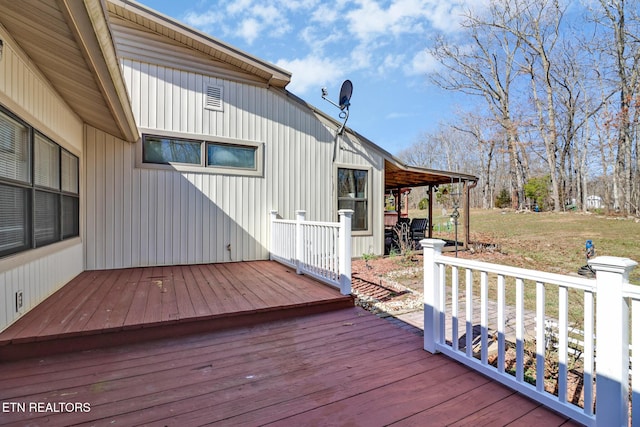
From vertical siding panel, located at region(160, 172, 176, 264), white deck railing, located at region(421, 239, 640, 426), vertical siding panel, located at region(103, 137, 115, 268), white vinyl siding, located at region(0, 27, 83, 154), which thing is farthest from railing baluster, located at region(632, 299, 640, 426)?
vertical siding panel, located at region(103, 137, 115, 268)

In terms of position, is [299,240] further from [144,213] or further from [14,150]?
[14,150]

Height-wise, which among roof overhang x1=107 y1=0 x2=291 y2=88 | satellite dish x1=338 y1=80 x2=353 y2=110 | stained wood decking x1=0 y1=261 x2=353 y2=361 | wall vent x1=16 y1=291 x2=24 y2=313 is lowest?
stained wood decking x1=0 y1=261 x2=353 y2=361

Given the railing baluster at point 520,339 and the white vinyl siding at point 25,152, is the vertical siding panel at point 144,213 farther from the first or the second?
the railing baluster at point 520,339

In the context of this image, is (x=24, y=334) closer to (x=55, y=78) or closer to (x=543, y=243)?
(x=55, y=78)

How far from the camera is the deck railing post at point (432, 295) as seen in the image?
8.23 ft

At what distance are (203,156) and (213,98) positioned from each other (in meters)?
1.08

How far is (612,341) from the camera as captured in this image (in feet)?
4.99

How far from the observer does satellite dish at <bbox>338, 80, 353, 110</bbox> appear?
6480mm

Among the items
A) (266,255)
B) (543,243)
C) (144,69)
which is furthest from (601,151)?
(144,69)

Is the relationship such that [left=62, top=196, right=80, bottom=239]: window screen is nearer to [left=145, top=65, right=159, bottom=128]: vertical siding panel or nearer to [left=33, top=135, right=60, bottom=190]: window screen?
[left=33, top=135, right=60, bottom=190]: window screen

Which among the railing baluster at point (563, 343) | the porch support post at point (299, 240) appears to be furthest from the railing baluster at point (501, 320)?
the porch support post at point (299, 240)

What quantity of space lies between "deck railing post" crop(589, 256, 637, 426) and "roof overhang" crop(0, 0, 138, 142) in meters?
3.15

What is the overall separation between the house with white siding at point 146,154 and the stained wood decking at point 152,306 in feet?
0.91

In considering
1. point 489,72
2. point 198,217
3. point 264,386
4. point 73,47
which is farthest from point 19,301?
point 489,72
